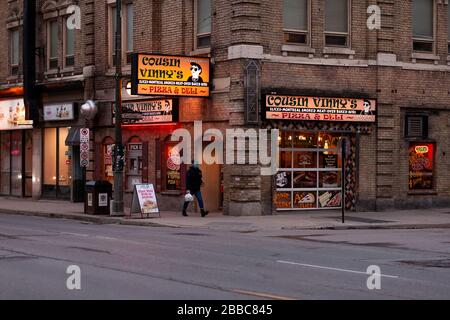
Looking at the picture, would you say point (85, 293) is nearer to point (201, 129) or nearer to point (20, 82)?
point (201, 129)

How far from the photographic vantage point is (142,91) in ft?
77.4

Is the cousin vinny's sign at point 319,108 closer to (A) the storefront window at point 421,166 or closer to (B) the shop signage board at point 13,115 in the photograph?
(A) the storefront window at point 421,166

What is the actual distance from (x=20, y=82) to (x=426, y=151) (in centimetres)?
1832

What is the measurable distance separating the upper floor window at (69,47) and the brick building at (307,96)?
8.20 ft

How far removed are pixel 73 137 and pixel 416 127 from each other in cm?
1380

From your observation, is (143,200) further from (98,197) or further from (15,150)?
(15,150)

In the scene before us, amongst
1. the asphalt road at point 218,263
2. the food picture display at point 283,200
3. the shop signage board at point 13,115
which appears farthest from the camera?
the shop signage board at point 13,115

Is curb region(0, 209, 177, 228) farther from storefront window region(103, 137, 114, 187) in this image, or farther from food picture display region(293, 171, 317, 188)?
food picture display region(293, 171, 317, 188)

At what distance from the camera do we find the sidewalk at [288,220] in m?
21.2

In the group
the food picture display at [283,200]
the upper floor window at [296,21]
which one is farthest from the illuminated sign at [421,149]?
the upper floor window at [296,21]

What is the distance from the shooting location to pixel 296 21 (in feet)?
81.3

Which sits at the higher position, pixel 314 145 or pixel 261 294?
pixel 314 145

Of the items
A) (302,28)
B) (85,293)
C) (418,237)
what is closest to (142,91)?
(302,28)

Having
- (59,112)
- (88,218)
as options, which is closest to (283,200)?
(88,218)
